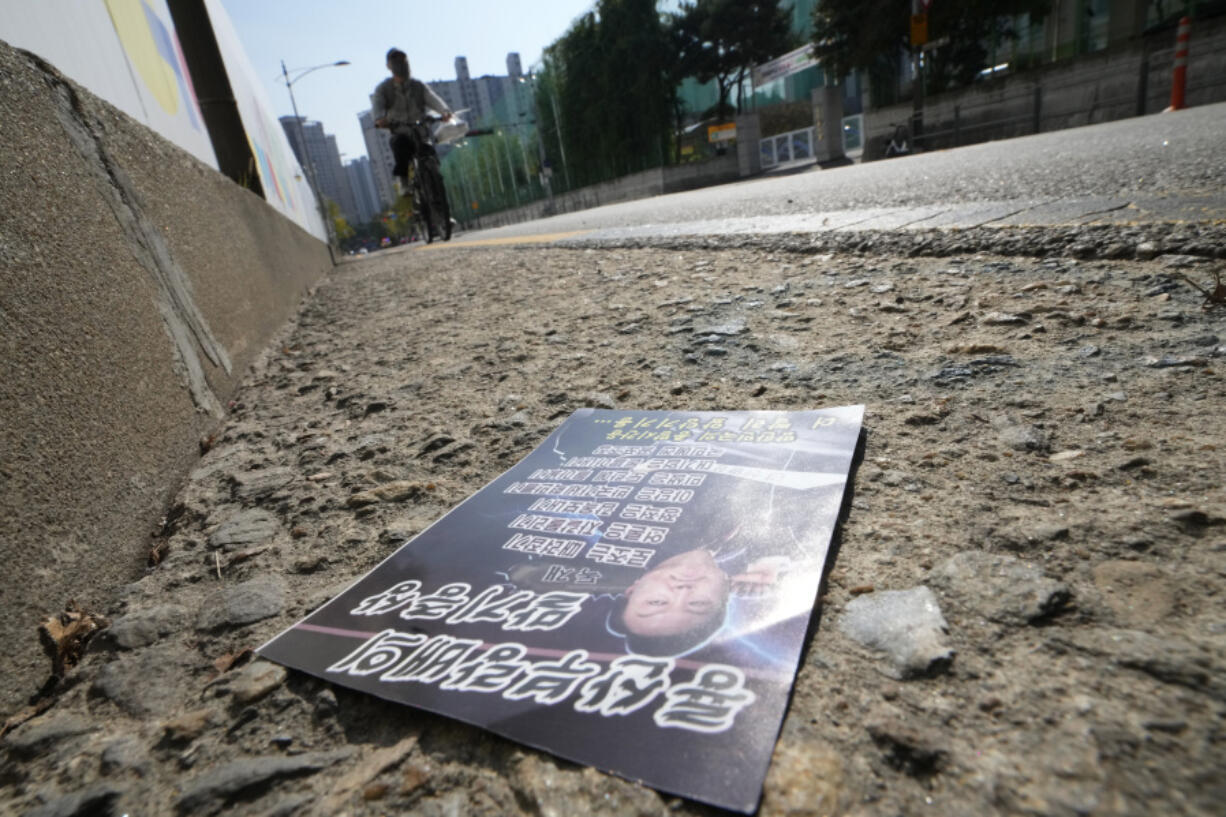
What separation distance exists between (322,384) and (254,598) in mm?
1235

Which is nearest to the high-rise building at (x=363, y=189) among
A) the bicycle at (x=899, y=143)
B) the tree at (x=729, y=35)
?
the tree at (x=729, y=35)

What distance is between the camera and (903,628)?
0.65 m

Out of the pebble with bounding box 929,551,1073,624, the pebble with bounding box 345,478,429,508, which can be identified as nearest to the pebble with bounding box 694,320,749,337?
the pebble with bounding box 345,478,429,508

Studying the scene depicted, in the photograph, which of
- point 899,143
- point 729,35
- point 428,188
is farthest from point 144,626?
point 729,35

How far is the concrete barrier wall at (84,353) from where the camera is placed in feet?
2.70

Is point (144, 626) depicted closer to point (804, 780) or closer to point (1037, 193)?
point (804, 780)

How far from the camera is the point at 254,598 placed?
35.8 inches

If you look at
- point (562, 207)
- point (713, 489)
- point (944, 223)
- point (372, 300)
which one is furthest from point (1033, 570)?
point (562, 207)

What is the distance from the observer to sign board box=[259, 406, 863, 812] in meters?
0.57

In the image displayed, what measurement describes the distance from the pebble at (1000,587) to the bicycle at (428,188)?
7470 millimetres

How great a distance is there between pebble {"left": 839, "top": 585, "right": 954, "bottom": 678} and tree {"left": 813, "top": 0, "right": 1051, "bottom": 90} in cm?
1997

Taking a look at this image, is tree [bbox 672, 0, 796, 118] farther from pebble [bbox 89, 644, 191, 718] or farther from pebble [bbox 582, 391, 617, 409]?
pebble [bbox 89, 644, 191, 718]

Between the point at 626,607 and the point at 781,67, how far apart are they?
30437 millimetres

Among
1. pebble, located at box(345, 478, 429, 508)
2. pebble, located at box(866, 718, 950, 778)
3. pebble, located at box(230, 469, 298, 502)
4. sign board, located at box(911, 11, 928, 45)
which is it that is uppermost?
sign board, located at box(911, 11, 928, 45)
